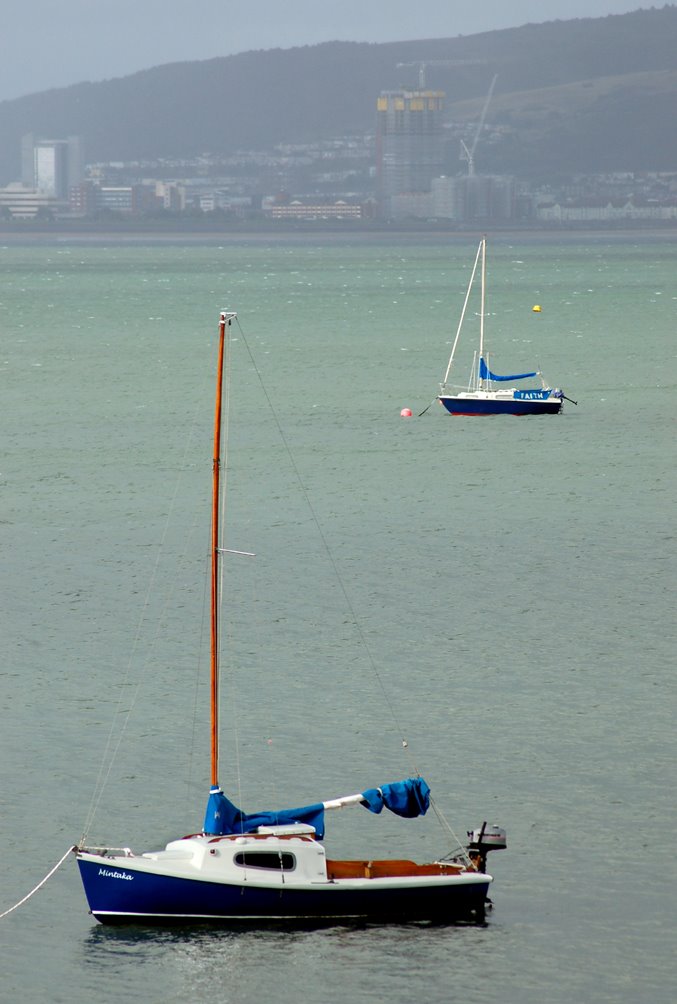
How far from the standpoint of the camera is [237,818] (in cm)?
3019

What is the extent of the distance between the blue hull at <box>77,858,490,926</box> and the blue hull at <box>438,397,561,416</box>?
205 feet

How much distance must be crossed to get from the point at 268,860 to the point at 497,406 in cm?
6377

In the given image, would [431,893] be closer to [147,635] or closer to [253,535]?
[147,635]

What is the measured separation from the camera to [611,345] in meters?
140

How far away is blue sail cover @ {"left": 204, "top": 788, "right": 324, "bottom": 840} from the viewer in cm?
2988

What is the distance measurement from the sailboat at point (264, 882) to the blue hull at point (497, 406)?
62147 mm

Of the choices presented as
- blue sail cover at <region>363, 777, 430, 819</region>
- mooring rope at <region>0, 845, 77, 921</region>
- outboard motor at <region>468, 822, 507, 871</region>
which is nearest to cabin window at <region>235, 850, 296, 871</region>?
blue sail cover at <region>363, 777, 430, 819</region>

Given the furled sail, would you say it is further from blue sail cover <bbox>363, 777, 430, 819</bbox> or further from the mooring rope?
the mooring rope

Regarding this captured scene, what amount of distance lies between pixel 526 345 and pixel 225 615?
303 ft

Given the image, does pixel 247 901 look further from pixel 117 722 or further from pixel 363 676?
pixel 363 676

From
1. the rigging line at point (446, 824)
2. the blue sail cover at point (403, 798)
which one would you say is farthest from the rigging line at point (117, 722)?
the rigging line at point (446, 824)

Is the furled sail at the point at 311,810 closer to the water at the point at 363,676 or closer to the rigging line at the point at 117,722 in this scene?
the water at the point at 363,676

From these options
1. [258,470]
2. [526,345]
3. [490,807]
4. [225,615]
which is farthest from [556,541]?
[526,345]

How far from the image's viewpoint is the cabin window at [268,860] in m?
28.9
